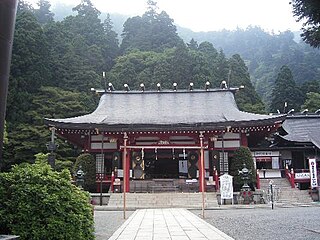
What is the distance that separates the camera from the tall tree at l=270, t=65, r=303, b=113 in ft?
146

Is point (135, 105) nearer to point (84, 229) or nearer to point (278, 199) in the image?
point (278, 199)

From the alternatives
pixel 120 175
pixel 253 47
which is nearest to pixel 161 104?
pixel 120 175

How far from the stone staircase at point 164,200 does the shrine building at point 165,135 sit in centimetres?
99

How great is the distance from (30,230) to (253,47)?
87133 millimetres

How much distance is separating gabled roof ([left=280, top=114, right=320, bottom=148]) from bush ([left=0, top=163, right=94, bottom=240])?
22.2 m

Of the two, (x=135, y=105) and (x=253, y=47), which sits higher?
(x=253, y=47)

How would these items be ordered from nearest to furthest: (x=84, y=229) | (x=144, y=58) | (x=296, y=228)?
(x=84, y=229), (x=296, y=228), (x=144, y=58)

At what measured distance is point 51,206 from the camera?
482 centimetres

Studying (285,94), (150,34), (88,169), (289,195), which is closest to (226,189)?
(289,195)

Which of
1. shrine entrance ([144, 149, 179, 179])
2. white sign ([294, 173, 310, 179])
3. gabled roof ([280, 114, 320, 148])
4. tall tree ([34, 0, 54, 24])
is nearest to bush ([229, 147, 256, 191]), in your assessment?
shrine entrance ([144, 149, 179, 179])

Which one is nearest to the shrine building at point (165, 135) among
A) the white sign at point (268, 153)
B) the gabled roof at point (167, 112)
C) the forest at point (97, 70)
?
the gabled roof at point (167, 112)

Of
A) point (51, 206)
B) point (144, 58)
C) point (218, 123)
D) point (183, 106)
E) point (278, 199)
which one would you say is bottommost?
point (278, 199)

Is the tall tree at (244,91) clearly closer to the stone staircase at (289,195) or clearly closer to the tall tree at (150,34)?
the tall tree at (150,34)

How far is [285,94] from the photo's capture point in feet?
148
